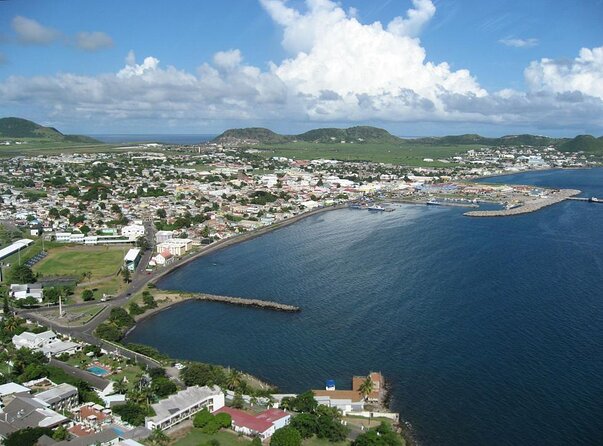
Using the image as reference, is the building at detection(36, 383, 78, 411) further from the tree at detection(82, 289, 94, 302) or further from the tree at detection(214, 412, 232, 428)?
the tree at detection(82, 289, 94, 302)

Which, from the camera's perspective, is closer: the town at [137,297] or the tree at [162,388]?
the town at [137,297]

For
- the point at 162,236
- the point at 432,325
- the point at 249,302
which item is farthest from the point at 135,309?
the point at 162,236

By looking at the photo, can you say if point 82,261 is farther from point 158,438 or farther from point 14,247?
point 158,438

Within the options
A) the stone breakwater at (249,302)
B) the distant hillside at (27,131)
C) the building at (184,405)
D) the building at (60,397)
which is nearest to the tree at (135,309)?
the stone breakwater at (249,302)

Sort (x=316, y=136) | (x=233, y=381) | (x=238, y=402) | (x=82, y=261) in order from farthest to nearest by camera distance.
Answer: (x=316, y=136) < (x=82, y=261) < (x=233, y=381) < (x=238, y=402)

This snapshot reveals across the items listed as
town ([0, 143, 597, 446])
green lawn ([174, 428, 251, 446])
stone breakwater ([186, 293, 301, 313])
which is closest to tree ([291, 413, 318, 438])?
town ([0, 143, 597, 446])

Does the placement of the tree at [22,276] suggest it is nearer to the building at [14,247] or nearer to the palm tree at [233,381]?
the building at [14,247]
